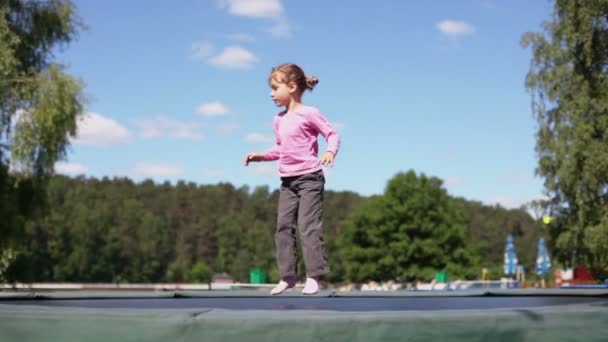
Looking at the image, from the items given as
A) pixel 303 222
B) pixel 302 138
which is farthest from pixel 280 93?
pixel 303 222

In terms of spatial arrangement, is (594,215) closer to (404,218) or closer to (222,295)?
(222,295)

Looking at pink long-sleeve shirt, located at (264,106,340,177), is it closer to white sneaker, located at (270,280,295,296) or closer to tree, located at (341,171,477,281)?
white sneaker, located at (270,280,295,296)

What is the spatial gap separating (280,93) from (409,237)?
38717 millimetres

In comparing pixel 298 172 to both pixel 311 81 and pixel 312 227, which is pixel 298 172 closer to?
pixel 312 227

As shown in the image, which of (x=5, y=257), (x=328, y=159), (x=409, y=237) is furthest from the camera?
(x=409, y=237)

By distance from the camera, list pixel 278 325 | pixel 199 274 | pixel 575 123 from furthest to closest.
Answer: pixel 199 274, pixel 575 123, pixel 278 325

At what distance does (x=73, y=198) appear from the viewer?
90.6 m

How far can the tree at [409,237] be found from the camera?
4184 centimetres

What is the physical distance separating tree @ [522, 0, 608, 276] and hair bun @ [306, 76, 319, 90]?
13463 millimetres

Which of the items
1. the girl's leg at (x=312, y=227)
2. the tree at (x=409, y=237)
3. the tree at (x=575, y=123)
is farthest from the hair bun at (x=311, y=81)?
the tree at (x=409, y=237)

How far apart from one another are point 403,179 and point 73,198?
5722 cm

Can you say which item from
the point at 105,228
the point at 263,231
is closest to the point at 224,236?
the point at 263,231

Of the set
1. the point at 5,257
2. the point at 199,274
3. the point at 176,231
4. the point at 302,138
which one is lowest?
the point at 199,274

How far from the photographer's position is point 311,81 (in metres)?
4.45
